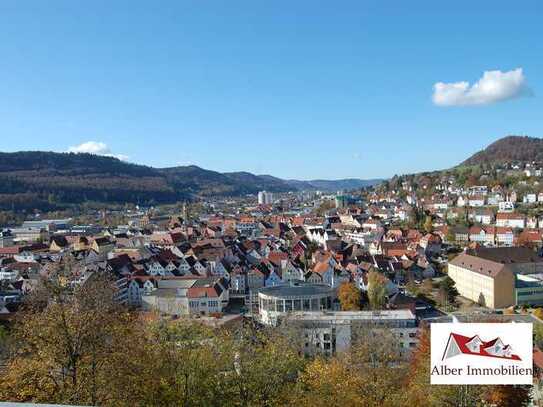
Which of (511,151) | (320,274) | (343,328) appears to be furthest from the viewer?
(511,151)

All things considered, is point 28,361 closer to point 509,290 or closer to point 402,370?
point 402,370

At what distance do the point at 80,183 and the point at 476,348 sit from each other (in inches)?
3900

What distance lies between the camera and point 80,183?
9775 cm

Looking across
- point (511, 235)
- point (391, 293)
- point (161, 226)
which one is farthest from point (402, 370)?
point (161, 226)

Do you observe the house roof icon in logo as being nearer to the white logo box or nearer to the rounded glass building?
the white logo box

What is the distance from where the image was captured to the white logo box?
628cm

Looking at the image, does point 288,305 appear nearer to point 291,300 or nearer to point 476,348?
point 291,300

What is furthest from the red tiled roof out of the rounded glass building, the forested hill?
the forested hill

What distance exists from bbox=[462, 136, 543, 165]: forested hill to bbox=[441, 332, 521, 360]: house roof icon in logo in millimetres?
103868

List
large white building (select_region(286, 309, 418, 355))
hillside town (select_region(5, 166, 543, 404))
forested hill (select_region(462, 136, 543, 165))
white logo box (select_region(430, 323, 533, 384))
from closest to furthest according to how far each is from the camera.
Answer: white logo box (select_region(430, 323, 533, 384))
large white building (select_region(286, 309, 418, 355))
hillside town (select_region(5, 166, 543, 404))
forested hill (select_region(462, 136, 543, 165))

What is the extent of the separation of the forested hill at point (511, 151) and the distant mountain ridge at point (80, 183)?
6433cm

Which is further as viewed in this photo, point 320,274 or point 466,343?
point 320,274

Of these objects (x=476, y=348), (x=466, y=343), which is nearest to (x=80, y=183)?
(x=466, y=343)

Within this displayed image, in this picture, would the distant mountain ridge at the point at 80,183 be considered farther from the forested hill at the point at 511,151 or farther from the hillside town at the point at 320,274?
the forested hill at the point at 511,151
